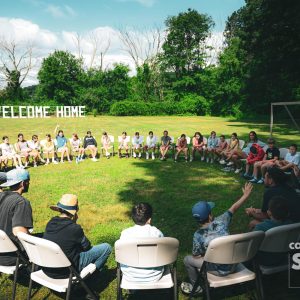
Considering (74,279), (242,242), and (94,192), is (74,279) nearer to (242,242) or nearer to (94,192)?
(242,242)

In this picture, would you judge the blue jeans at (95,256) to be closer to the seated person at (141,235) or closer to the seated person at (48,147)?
the seated person at (141,235)

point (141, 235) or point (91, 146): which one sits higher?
point (141, 235)

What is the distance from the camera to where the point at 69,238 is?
11.9ft

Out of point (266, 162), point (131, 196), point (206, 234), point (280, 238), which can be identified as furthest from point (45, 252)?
point (266, 162)

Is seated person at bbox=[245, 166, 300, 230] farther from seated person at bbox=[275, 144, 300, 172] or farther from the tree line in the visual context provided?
the tree line

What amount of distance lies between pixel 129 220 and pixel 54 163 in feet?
24.3

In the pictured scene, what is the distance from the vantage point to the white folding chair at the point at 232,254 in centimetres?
322

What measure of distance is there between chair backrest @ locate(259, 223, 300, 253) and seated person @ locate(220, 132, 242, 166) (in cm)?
798

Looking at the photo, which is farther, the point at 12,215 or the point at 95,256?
the point at 12,215

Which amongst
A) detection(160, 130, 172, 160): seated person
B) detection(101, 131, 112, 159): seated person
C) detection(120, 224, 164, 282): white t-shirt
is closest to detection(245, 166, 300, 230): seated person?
detection(120, 224, 164, 282): white t-shirt

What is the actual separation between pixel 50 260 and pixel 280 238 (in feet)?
7.95

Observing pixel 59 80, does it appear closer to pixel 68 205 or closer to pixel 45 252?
pixel 68 205

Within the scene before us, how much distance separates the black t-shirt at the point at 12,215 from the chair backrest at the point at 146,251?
1.36 metres

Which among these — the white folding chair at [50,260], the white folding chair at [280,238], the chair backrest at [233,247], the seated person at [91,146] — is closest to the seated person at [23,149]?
the seated person at [91,146]
